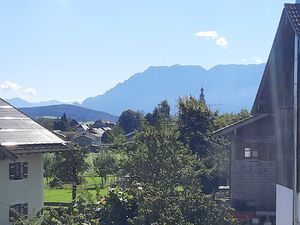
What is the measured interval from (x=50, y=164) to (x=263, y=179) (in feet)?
67.1

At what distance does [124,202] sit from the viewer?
47.2ft

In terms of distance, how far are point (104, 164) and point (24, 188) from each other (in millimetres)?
21559

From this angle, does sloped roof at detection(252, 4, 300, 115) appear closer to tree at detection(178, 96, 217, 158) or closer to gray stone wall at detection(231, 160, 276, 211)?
gray stone wall at detection(231, 160, 276, 211)

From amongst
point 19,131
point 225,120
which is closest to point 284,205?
point 19,131

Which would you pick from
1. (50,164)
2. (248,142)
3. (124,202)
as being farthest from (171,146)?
(50,164)

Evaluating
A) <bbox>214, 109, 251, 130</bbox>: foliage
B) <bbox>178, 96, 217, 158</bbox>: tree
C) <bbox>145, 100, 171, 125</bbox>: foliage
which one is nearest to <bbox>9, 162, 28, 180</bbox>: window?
<bbox>145, 100, 171, 125</bbox>: foliage

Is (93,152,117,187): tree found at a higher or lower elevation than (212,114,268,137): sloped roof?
lower

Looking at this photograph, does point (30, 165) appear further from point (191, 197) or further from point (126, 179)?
point (191, 197)

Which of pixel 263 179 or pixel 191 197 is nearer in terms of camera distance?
pixel 191 197

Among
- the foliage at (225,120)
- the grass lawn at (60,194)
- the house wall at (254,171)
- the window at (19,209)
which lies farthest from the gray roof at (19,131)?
the foliage at (225,120)

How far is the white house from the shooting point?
22.6 meters

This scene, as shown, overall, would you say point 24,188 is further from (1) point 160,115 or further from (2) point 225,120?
(2) point 225,120

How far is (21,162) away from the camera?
23.7 m

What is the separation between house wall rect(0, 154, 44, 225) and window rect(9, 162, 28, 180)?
0.15m
